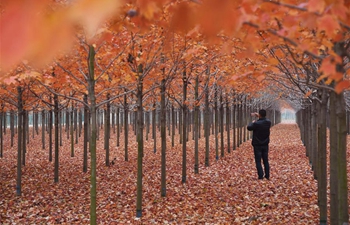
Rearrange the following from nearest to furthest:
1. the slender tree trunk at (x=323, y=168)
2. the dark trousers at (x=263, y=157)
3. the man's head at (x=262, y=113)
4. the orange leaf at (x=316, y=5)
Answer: the orange leaf at (x=316, y=5) → the slender tree trunk at (x=323, y=168) → the man's head at (x=262, y=113) → the dark trousers at (x=263, y=157)

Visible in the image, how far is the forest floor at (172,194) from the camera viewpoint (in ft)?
21.9

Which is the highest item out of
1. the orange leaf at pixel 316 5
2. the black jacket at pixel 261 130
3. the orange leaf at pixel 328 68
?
the orange leaf at pixel 316 5

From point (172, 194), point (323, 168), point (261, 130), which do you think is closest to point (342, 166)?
point (323, 168)

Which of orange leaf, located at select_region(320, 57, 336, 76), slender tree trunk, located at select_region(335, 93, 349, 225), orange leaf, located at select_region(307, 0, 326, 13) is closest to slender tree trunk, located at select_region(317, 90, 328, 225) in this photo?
slender tree trunk, located at select_region(335, 93, 349, 225)

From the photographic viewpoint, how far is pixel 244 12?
1647mm

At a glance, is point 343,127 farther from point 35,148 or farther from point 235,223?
point 35,148


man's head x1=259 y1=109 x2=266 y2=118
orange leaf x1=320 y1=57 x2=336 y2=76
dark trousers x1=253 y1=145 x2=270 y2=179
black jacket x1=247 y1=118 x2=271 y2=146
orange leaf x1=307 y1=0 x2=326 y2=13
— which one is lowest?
dark trousers x1=253 y1=145 x2=270 y2=179

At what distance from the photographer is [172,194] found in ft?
27.1

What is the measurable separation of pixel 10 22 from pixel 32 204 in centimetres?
893

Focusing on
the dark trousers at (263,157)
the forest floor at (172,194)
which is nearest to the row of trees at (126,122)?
the forest floor at (172,194)

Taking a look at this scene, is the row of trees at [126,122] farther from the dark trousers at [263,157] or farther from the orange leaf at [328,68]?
the orange leaf at [328,68]

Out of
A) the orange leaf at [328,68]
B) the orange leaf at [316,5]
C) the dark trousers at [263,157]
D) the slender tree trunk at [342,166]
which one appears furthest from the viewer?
the dark trousers at [263,157]

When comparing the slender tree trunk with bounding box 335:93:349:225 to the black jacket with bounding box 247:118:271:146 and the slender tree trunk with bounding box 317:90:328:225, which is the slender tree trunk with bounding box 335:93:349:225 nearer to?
the slender tree trunk with bounding box 317:90:328:225

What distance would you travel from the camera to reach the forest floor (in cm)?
668
